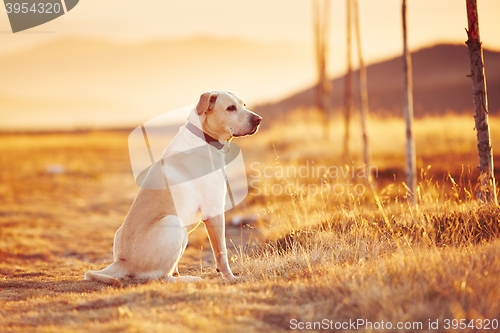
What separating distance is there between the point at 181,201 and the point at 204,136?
0.76 metres

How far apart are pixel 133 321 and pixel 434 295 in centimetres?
209

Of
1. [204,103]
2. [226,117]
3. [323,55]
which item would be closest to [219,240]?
[226,117]

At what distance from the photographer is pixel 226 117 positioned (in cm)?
532

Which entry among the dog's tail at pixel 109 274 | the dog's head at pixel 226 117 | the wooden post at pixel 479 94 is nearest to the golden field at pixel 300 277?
the dog's tail at pixel 109 274

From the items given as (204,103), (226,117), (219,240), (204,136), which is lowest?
(219,240)

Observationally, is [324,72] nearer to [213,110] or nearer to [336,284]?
[213,110]

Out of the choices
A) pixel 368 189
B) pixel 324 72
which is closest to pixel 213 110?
pixel 368 189

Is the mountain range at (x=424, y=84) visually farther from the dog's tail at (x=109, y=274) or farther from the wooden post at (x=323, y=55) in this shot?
the dog's tail at (x=109, y=274)

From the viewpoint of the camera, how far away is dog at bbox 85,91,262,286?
484 cm

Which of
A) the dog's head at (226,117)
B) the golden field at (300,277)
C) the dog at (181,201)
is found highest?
the dog's head at (226,117)

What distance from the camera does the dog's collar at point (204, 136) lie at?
17.3ft

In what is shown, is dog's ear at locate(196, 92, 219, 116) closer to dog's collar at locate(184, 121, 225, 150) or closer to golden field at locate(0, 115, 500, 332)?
dog's collar at locate(184, 121, 225, 150)

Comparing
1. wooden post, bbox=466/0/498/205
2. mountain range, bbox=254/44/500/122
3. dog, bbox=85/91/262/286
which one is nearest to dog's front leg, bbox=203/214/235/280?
dog, bbox=85/91/262/286

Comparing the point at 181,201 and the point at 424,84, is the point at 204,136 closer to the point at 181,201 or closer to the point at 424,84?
the point at 181,201
